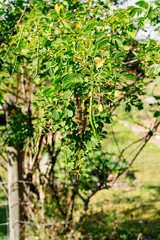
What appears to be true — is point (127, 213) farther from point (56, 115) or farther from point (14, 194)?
point (56, 115)

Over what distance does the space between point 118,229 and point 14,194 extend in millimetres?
1441

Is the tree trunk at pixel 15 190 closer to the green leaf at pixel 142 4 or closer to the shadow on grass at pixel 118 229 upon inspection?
the shadow on grass at pixel 118 229

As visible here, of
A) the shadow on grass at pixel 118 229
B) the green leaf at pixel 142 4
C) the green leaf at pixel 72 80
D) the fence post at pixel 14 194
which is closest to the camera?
the green leaf at pixel 72 80

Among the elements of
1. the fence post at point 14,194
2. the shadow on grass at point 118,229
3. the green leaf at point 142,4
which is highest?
the green leaf at point 142,4

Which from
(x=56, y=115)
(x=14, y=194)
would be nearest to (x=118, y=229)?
(x=14, y=194)

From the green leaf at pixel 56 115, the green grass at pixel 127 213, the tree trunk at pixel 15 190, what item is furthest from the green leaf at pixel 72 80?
the green grass at pixel 127 213

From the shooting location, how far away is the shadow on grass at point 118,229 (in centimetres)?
282

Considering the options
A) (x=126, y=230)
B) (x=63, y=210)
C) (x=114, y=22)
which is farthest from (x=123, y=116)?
(x=114, y=22)

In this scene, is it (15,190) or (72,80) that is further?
(15,190)

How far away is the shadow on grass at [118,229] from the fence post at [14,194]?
Result: 2.63 feet

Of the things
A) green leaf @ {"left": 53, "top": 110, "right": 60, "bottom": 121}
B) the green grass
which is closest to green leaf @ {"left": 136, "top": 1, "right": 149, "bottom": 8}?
green leaf @ {"left": 53, "top": 110, "right": 60, "bottom": 121}

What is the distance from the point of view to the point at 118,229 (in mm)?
2992

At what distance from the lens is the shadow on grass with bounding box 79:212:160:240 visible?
282cm

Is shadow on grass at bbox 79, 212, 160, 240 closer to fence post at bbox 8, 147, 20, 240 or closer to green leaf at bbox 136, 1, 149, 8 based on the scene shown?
fence post at bbox 8, 147, 20, 240
